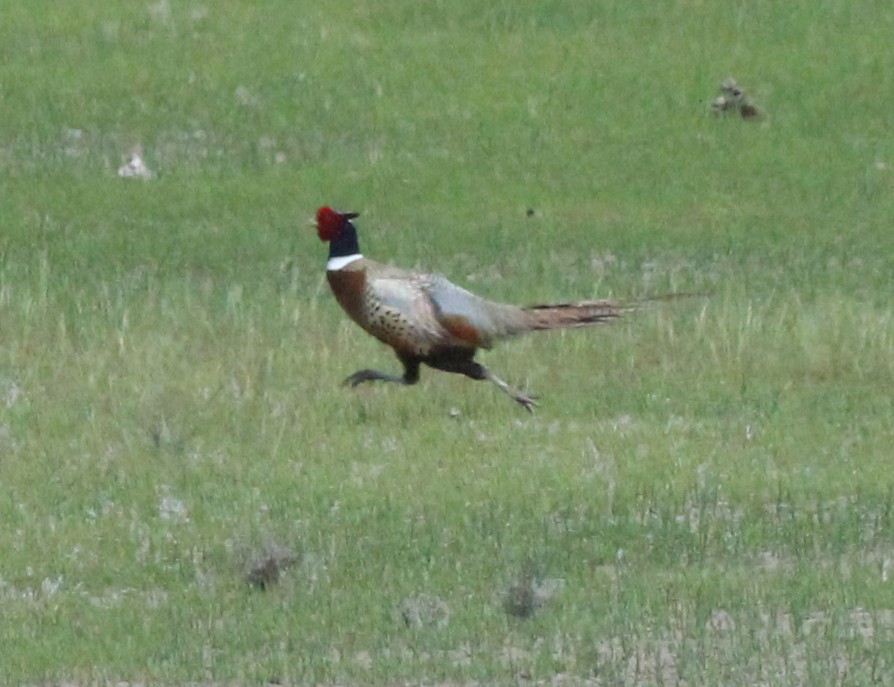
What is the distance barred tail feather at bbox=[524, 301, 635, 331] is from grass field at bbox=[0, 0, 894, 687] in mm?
370

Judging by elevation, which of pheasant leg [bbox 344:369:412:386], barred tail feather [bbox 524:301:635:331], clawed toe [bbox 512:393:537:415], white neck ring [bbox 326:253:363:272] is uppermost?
white neck ring [bbox 326:253:363:272]

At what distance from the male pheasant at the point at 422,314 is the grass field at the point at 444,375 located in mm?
257

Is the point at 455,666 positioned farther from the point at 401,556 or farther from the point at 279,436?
the point at 279,436

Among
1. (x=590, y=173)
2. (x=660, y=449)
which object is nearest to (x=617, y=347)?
(x=660, y=449)

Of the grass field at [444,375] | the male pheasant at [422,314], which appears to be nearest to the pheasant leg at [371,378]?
the male pheasant at [422,314]

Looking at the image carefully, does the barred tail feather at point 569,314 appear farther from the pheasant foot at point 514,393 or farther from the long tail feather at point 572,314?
the pheasant foot at point 514,393

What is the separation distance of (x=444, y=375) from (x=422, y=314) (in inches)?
50.3

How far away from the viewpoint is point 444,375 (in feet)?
36.1

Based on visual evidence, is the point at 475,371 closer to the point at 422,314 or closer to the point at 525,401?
the point at 525,401

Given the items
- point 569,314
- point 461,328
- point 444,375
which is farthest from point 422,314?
point 444,375

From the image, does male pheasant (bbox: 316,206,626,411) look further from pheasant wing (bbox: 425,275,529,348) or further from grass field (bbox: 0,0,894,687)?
grass field (bbox: 0,0,894,687)

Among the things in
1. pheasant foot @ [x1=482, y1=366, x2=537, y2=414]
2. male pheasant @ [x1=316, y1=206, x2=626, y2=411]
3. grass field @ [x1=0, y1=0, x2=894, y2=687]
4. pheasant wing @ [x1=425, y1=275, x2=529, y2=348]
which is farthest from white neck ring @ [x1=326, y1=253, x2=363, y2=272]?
pheasant foot @ [x1=482, y1=366, x2=537, y2=414]

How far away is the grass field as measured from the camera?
6.67 m

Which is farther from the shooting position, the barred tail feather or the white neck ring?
the barred tail feather
